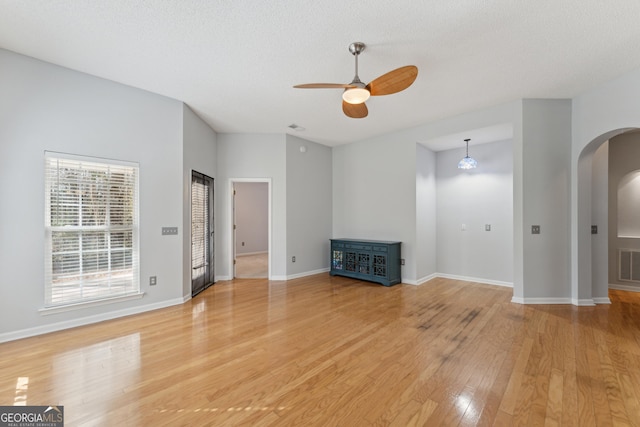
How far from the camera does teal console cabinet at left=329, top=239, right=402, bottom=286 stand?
16.6 ft

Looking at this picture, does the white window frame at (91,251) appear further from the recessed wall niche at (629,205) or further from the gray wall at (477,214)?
the recessed wall niche at (629,205)

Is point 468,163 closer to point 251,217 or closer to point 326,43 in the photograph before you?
point 326,43

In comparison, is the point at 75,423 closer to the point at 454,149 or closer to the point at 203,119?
the point at 203,119

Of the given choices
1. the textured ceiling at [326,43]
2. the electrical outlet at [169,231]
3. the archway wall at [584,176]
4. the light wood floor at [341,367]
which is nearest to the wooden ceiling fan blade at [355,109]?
the textured ceiling at [326,43]

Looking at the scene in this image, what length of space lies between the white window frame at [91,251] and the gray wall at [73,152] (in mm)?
70

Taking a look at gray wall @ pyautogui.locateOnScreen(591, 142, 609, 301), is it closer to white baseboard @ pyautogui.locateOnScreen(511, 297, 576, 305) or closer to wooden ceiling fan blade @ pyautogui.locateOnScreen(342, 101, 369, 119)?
white baseboard @ pyautogui.locateOnScreen(511, 297, 576, 305)

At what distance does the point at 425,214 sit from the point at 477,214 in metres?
0.96

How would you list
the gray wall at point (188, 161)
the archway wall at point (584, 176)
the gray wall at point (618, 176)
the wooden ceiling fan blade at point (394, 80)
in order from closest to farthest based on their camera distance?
the wooden ceiling fan blade at point (394, 80), the archway wall at point (584, 176), the gray wall at point (188, 161), the gray wall at point (618, 176)

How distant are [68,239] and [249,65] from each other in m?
2.90

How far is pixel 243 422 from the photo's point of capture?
5.53ft

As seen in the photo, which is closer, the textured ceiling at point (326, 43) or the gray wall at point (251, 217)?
the textured ceiling at point (326, 43)

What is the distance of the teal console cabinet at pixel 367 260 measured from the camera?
16.6 ft

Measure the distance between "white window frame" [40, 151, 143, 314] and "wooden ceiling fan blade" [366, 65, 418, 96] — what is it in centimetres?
323

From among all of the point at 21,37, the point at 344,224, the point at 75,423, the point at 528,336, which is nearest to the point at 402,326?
the point at 528,336
